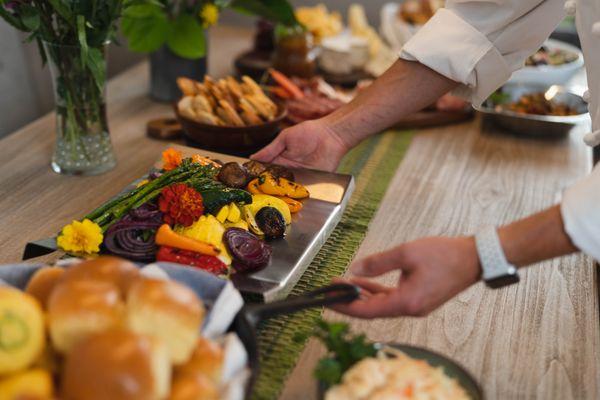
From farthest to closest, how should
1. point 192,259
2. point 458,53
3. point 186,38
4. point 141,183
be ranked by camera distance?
point 186,38
point 458,53
point 141,183
point 192,259

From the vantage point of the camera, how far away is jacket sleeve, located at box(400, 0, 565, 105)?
149 cm

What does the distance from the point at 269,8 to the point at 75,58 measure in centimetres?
83

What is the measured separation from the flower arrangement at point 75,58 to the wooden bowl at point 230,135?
21 cm

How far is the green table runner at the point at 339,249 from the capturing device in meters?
1.00

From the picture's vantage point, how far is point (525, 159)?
189cm

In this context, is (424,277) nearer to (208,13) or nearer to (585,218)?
(585,218)

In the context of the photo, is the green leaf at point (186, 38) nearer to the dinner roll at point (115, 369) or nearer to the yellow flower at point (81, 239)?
the yellow flower at point (81, 239)

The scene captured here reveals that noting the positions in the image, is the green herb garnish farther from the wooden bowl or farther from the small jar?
the small jar

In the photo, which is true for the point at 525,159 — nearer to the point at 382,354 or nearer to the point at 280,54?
the point at 280,54

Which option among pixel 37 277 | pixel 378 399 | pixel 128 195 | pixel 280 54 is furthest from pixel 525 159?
pixel 37 277

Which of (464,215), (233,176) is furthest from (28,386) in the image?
(464,215)

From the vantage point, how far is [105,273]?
81 cm

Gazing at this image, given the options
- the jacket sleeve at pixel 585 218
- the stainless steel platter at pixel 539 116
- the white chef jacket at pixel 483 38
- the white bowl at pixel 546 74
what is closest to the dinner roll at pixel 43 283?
the jacket sleeve at pixel 585 218

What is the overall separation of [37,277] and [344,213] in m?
0.77
